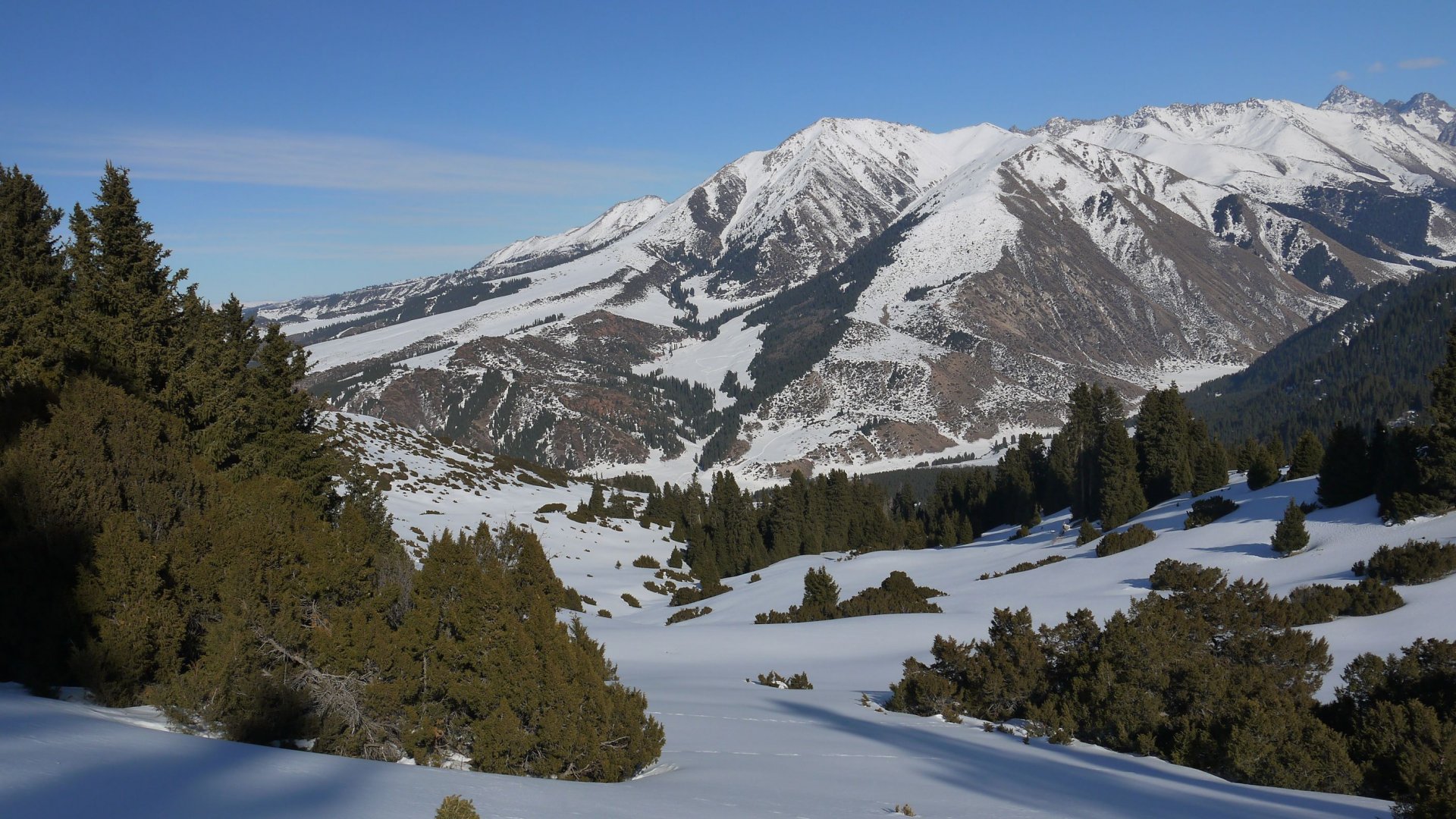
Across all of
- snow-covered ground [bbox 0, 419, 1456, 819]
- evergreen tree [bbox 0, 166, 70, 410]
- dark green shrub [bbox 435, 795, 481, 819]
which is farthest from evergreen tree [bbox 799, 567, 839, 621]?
dark green shrub [bbox 435, 795, 481, 819]

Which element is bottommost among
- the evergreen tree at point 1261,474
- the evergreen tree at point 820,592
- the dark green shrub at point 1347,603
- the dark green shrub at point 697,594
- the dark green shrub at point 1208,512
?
the dark green shrub at point 697,594

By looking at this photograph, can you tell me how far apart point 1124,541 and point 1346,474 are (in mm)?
7492

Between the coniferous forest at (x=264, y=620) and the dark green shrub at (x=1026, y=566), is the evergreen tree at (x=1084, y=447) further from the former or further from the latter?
the coniferous forest at (x=264, y=620)

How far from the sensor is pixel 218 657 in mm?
9344

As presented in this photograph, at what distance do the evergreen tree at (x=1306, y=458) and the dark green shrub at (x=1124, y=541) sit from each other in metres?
13.7

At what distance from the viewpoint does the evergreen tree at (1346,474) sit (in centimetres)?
2911

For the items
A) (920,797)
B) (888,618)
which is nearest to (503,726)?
(920,797)

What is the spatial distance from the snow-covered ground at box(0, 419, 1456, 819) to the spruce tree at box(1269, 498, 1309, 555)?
66 centimetres

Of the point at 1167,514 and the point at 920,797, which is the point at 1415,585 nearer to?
the point at 920,797

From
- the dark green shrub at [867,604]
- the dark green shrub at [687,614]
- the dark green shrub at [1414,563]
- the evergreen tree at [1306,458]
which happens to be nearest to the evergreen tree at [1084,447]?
the evergreen tree at [1306,458]

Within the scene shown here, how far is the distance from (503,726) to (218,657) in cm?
316

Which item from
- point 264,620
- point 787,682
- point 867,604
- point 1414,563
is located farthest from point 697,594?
point 264,620

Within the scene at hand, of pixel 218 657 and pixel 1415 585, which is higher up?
pixel 218 657

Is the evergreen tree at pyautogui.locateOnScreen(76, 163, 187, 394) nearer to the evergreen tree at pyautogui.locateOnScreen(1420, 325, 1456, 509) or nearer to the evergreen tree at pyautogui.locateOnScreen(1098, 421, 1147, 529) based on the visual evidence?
the evergreen tree at pyautogui.locateOnScreen(1420, 325, 1456, 509)
